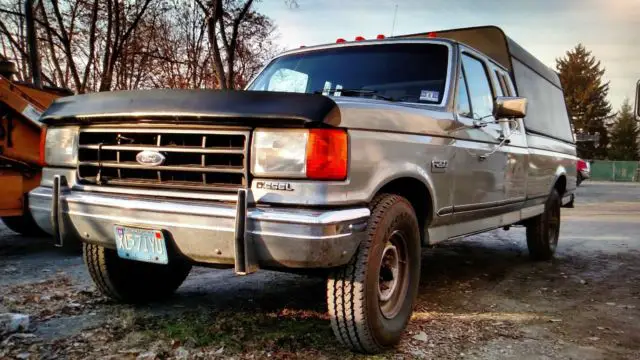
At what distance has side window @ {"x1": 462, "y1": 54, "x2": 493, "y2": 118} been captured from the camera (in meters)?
4.02

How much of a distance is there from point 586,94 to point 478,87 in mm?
51142

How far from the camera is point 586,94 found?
48906mm

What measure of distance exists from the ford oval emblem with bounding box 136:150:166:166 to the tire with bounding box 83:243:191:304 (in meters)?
0.80

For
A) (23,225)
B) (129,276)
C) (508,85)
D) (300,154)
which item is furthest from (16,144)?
(508,85)

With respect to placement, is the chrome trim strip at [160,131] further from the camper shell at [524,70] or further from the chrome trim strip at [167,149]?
the camper shell at [524,70]

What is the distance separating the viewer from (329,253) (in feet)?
7.89

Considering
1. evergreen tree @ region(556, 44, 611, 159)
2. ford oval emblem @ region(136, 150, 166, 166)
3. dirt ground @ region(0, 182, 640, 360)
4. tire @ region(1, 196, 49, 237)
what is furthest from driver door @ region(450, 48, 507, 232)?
evergreen tree @ region(556, 44, 611, 159)

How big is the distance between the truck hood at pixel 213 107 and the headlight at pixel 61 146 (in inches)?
6.9

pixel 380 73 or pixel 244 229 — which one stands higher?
pixel 380 73

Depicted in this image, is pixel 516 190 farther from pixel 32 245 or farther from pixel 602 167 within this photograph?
pixel 602 167

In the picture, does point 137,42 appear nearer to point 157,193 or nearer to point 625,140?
point 157,193

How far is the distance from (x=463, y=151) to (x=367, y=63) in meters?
0.97

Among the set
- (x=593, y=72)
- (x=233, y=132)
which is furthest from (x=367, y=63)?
(x=593, y=72)

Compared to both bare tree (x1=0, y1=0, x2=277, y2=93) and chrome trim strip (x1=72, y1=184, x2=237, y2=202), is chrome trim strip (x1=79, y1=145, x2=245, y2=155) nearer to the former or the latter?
chrome trim strip (x1=72, y1=184, x2=237, y2=202)
